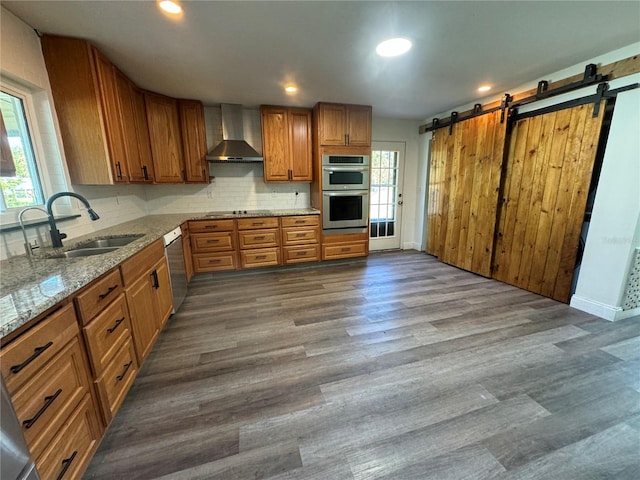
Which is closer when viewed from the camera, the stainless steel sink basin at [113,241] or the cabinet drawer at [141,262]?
the cabinet drawer at [141,262]

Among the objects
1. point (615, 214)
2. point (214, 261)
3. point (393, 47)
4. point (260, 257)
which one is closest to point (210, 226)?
point (214, 261)

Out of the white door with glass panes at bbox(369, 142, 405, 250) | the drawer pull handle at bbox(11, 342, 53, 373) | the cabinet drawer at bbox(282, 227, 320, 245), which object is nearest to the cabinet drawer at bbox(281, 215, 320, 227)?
the cabinet drawer at bbox(282, 227, 320, 245)

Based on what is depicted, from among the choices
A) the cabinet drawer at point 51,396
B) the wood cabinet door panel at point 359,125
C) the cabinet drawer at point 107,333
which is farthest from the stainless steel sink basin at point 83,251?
the wood cabinet door panel at point 359,125

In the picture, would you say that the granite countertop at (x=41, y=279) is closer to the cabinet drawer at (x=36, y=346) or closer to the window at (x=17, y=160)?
the cabinet drawer at (x=36, y=346)

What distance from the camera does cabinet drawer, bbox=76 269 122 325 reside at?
3.91 ft

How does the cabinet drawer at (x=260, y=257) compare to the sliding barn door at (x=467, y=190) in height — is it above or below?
below

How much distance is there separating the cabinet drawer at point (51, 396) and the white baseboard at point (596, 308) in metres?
3.99

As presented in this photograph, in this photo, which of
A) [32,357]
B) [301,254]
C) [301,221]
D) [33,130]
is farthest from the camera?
[301,254]

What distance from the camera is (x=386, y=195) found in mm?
4824

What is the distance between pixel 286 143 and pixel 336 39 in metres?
1.94

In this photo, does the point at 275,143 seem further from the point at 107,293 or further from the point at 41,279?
the point at 41,279

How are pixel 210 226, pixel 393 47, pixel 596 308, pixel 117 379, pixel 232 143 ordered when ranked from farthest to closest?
pixel 232 143 → pixel 210 226 → pixel 596 308 → pixel 393 47 → pixel 117 379

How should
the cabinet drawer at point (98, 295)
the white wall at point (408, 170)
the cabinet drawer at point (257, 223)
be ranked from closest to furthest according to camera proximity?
the cabinet drawer at point (98, 295), the cabinet drawer at point (257, 223), the white wall at point (408, 170)

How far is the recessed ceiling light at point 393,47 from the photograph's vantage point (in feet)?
6.51
